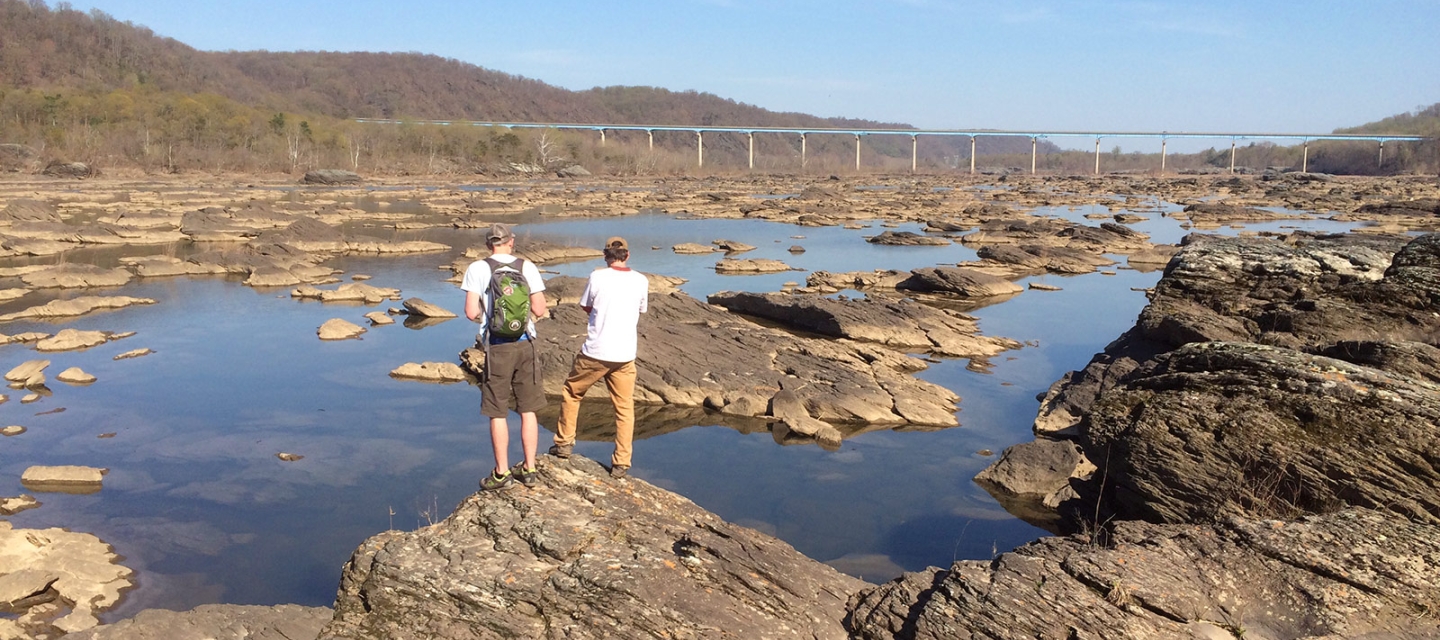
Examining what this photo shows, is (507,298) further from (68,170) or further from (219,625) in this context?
(68,170)

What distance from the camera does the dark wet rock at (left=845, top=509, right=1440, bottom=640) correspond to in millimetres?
5879

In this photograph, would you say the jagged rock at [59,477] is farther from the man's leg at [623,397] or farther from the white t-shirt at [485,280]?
the man's leg at [623,397]

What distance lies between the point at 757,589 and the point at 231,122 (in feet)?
314

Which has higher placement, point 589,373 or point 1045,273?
point 589,373

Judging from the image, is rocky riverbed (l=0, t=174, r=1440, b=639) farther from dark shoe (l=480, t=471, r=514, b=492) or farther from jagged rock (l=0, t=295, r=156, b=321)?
jagged rock (l=0, t=295, r=156, b=321)

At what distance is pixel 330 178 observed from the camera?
7494 centimetres

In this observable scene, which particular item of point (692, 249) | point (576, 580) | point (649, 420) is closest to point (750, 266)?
point (692, 249)

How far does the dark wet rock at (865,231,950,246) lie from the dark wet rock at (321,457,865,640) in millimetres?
33114

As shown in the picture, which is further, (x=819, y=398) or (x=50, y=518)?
(x=819, y=398)

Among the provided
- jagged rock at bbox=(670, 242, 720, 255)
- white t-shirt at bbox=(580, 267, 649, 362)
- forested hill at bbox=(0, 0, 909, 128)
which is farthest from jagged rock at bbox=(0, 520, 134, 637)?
forested hill at bbox=(0, 0, 909, 128)

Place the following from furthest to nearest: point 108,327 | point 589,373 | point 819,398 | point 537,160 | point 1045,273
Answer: point 537,160 → point 1045,273 → point 108,327 → point 819,398 → point 589,373

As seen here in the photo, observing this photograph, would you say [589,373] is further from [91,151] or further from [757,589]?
[91,151]

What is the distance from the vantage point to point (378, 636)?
20.9 feet

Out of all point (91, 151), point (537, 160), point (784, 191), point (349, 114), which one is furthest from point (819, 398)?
point (349, 114)
